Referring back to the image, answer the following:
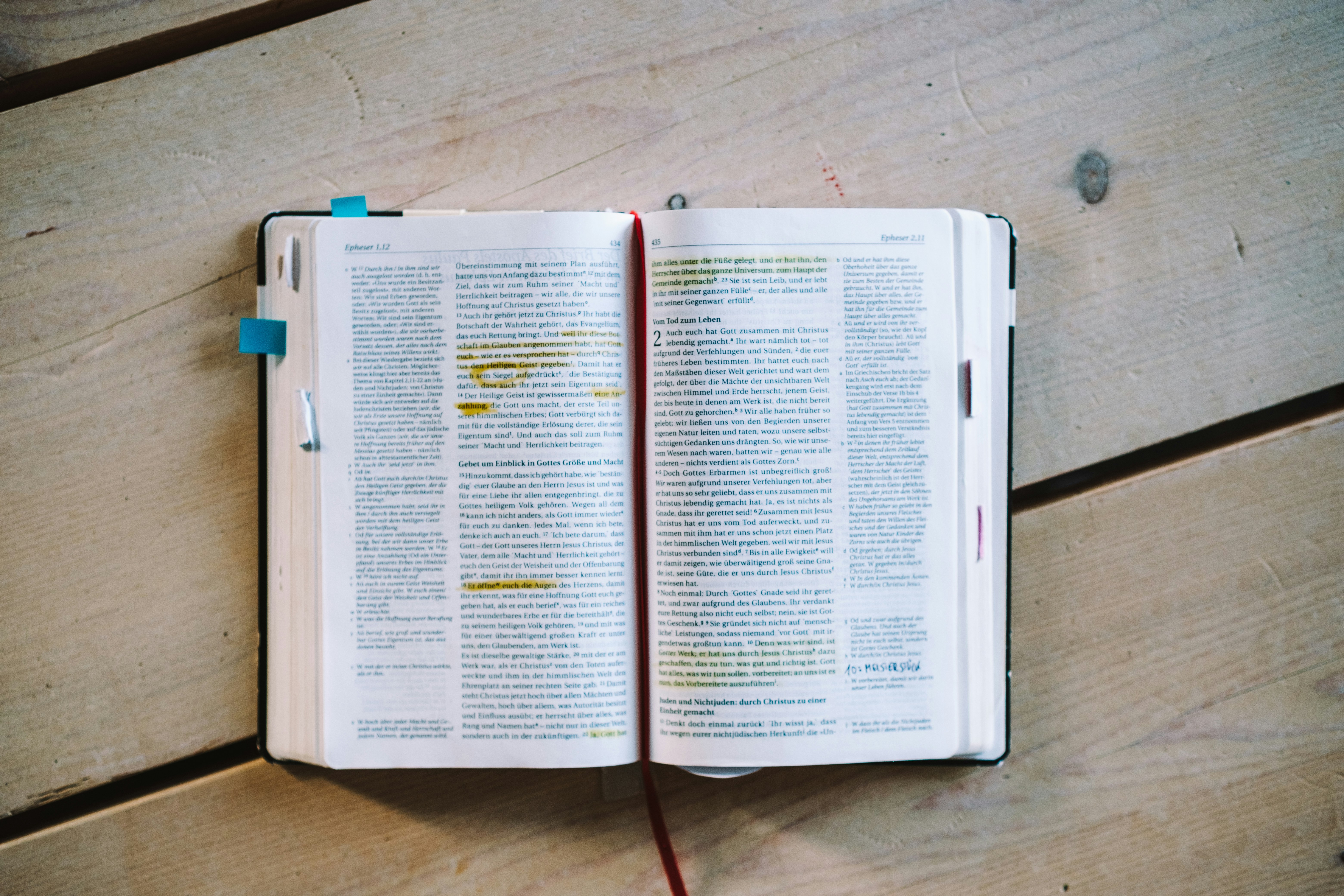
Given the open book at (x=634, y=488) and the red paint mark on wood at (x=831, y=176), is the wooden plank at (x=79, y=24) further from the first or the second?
the red paint mark on wood at (x=831, y=176)

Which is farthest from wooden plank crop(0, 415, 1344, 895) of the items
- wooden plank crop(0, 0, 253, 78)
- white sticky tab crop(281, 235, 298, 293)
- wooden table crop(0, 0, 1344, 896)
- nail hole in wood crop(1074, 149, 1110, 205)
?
wooden plank crop(0, 0, 253, 78)

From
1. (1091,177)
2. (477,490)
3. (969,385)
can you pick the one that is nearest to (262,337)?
(477,490)

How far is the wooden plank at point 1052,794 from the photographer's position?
0.46 meters

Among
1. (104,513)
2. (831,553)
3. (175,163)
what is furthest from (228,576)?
(831,553)

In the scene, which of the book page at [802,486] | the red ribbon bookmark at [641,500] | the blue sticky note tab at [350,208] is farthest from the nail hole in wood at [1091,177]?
the blue sticky note tab at [350,208]

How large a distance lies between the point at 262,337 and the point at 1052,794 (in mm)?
552

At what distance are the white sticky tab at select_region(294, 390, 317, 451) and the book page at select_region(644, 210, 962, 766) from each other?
0.19 metres

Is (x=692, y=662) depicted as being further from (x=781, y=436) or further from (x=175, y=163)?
(x=175, y=163)

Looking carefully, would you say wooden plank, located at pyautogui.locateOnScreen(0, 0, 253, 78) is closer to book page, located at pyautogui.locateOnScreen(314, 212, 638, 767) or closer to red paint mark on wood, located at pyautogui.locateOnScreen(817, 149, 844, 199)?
book page, located at pyautogui.locateOnScreen(314, 212, 638, 767)

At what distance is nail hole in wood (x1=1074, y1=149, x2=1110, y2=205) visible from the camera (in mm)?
469

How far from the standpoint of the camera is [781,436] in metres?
0.42

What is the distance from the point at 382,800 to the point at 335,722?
0.22 feet

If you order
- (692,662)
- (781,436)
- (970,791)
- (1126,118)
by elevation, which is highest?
(1126,118)

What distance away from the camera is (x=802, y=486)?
0.42 meters
